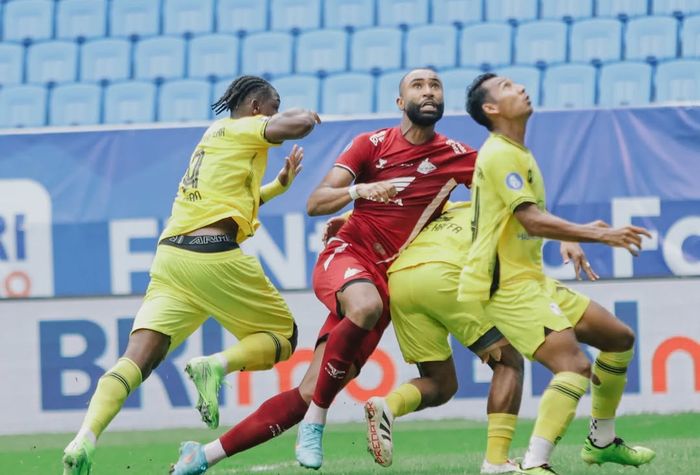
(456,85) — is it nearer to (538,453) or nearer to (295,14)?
(295,14)

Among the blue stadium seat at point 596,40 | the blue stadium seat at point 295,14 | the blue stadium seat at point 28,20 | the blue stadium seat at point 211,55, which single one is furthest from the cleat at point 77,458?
the blue stadium seat at point 28,20

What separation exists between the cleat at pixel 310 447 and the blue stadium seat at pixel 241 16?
7667mm

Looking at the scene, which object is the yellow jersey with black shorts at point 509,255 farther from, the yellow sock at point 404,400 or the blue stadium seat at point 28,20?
the blue stadium seat at point 28,20

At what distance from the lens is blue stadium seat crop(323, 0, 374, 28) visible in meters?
13.1

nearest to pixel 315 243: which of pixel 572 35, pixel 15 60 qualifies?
pixel 572 35

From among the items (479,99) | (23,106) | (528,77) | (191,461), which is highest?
(528,77)

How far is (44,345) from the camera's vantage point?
9.75 m

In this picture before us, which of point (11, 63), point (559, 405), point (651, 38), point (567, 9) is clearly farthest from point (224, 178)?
point (11, 63)

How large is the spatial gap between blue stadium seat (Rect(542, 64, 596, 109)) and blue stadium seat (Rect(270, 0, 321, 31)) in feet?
8.59

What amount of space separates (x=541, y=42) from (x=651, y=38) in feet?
3.32

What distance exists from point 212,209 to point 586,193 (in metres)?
3.86

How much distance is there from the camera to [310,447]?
6.15 meters

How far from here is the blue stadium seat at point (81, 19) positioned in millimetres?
13492

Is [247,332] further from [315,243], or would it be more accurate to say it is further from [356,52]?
[356,52]
